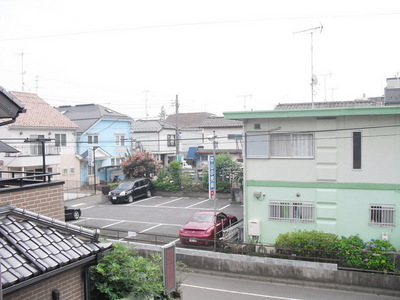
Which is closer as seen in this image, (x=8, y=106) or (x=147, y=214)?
(x=8, y=106)

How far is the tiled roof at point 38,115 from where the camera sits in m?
33.1

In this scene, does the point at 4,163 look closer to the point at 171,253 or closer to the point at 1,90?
the point at 171,253

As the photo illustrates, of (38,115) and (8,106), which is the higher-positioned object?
(38,115)

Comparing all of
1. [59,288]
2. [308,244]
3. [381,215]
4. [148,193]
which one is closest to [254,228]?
[308,244]

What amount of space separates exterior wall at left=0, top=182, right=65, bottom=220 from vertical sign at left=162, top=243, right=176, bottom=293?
7.44ft

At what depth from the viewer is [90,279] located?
6605 millimetres

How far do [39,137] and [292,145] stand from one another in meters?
22.8

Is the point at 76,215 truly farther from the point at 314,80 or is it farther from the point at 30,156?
the point at 314,80

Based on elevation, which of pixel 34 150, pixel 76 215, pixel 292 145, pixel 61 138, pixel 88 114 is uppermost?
pixel 88 114

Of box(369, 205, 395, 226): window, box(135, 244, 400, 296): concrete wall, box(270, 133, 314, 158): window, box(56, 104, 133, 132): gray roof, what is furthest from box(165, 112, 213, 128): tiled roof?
box(369, 205, 395, 226): window

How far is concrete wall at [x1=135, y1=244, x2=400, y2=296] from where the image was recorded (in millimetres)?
12703

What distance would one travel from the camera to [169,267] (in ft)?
27.3

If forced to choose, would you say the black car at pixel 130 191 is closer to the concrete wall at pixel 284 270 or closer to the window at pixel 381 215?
the concrete wall at pixel 284 270

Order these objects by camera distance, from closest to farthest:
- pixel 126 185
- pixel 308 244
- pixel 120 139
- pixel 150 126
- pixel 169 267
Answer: pixel 169 267 → pixel 308 244 → pixel 126 185 → pixel 120 139 → pixel 150 126
